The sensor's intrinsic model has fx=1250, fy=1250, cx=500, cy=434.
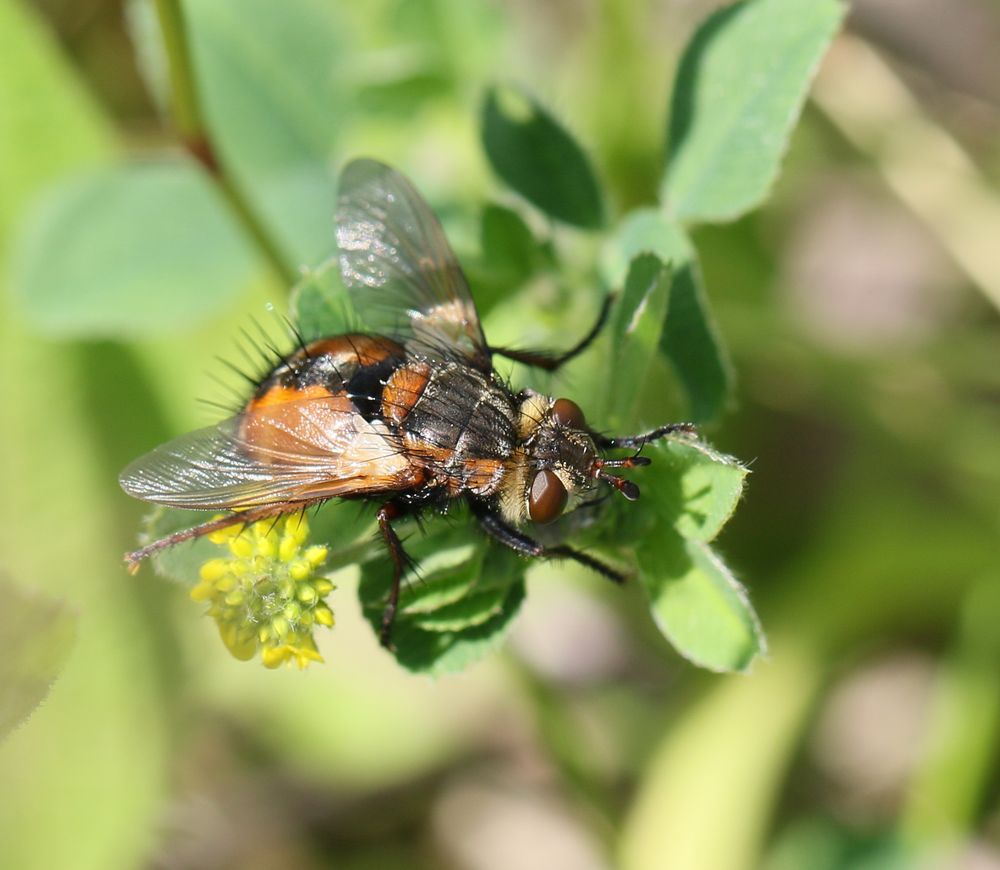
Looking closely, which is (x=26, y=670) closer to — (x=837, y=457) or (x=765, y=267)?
(x=765, y=267)

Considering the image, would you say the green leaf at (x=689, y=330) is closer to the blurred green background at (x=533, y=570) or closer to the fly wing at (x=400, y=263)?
the fly wing at (x=400, y=263)

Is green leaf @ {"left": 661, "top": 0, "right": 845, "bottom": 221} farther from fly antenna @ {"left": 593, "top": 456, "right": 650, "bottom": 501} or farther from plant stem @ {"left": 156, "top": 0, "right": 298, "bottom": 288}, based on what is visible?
plant stem @ {"left": 156, "top": 0, "right": 298, "bottom": 288}

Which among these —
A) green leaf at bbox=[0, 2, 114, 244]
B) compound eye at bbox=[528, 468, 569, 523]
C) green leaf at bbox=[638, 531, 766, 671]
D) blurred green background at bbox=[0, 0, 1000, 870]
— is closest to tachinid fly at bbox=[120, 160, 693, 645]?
compound eye at bbox=[528, 468, 569, 523]

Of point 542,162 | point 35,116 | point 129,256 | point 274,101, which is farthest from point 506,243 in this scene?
point 35,116

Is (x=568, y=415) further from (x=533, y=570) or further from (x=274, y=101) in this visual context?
(x=274, y=101)

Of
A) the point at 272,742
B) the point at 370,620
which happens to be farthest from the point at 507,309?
the point at 272,742

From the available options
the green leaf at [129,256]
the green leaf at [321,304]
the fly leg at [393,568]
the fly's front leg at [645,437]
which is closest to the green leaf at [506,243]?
the green leaf at [321,304]
